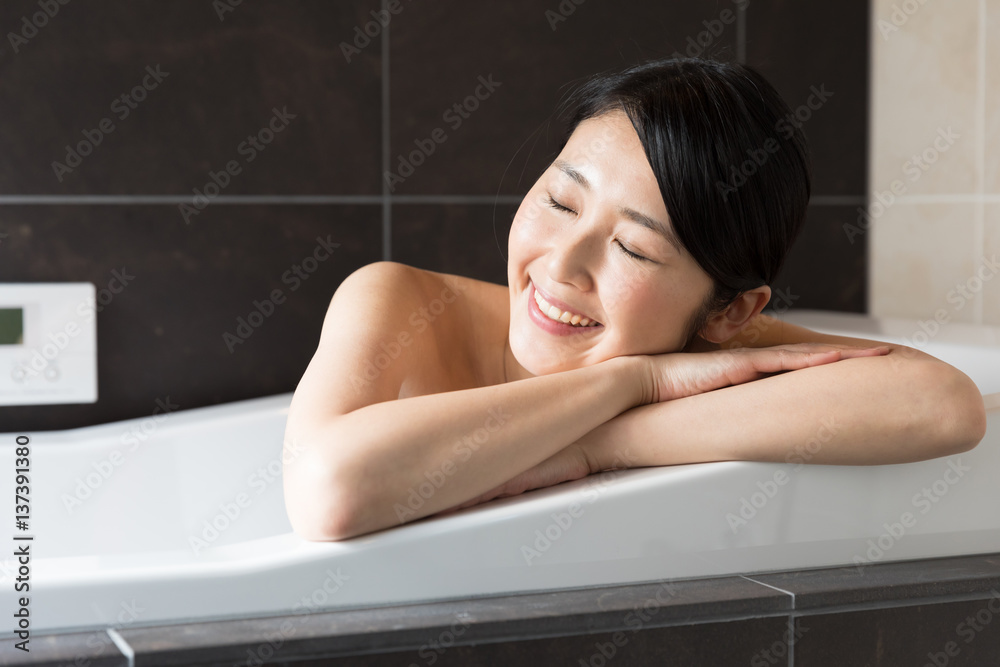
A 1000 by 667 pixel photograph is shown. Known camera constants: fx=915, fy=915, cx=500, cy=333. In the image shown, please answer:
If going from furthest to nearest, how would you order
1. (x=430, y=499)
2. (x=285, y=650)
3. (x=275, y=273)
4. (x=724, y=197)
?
(x=275, y=273) → (x=724, y=197) → (x=430, y=499) → (x=285, y=650)

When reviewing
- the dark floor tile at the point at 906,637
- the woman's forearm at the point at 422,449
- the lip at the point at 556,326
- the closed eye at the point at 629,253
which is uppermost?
the closed eye at the point at 629,253

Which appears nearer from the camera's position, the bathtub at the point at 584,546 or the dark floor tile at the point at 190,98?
the bathtub at the point at 584,546

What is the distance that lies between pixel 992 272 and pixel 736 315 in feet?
2.92

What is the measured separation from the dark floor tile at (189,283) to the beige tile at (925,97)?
1129mm

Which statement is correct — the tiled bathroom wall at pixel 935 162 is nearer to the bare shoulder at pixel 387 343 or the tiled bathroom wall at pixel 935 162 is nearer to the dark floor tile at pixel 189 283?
the bare shoulder at pixel 387 343

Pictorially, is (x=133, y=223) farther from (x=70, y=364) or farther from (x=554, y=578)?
(x=554, y=578)

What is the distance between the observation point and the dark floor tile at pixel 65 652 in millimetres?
631

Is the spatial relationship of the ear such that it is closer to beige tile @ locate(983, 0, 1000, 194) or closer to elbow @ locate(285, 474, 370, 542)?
elbow @ locate(285, 474, 370, 542)

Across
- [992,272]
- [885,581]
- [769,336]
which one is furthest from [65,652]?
[992,272]

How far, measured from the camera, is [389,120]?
179 centimetres

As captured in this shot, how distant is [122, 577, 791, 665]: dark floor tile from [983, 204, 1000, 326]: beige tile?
3.89ft

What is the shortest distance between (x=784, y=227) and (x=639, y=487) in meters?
0.39

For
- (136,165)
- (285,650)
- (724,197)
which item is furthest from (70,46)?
(285,650)

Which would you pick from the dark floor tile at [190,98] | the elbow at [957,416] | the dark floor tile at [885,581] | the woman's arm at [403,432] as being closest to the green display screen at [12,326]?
the dark floor tile at [190,98]
